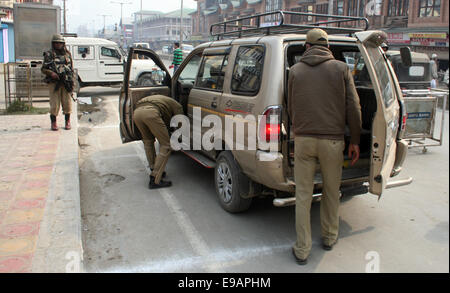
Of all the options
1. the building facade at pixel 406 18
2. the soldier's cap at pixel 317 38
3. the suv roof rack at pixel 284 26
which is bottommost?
the soldier's cap at pixel 317 38

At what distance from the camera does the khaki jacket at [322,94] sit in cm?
352

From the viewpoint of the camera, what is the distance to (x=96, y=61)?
1522cm

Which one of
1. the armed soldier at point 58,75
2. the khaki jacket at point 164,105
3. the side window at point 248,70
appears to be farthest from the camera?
the armed soldier at point 58,75

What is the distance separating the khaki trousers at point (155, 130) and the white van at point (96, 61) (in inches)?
379

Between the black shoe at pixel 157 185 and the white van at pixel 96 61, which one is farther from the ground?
the white van at pixel 96 61

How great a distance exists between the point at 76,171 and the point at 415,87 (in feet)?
27.2

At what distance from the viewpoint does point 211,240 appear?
4.16 metres

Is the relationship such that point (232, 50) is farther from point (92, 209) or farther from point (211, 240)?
point (92, 209)

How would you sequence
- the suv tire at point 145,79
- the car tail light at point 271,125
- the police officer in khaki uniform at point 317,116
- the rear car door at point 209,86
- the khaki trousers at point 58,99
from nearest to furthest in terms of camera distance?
the police officer in khaki uniform at point 317,116
the car tail light at point 271,125
the rear car door at point 209,86
the khaki trousers at point 58,99
the suv tire at point 145,79

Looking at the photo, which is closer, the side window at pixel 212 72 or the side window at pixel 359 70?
the side window at pixel 212 72

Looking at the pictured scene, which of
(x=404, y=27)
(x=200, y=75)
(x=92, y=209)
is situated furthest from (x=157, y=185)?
(x=404, y=27)

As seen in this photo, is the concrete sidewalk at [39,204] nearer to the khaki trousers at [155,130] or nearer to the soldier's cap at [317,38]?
the khaki trousers at [155,130]

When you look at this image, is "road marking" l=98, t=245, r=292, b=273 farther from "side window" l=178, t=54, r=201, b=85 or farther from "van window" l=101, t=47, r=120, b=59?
"van window" l=101, t=47, r=120, b=59

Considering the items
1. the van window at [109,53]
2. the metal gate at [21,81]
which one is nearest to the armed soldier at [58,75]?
the metal gate at [21,81]
